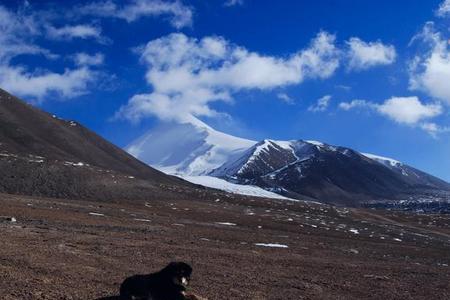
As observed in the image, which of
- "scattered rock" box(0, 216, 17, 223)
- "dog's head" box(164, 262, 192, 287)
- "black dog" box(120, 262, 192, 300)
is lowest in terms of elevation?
"scattered rock" box(0, 216, 17, 223)

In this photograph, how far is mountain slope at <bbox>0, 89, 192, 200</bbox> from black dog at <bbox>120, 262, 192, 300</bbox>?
67.6 meters

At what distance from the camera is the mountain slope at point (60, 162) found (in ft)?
272

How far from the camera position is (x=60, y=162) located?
96.4m

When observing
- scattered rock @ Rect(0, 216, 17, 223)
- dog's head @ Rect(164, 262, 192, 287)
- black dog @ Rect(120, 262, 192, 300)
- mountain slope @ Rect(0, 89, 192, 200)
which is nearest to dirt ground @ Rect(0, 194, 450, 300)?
scattered rock @ Rect(0, 216, 17, 223)

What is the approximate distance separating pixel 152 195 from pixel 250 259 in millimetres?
65117

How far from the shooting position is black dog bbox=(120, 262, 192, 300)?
1476 cm

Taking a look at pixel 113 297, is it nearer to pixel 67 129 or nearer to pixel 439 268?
pixel 439 268

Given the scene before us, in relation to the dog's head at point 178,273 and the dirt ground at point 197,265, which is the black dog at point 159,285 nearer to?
the dog's head at point 178,273

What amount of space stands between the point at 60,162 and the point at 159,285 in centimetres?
8598

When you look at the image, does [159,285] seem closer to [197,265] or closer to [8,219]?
[197,265]

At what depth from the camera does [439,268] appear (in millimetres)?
36656

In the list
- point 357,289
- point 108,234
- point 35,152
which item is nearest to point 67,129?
point 35,152

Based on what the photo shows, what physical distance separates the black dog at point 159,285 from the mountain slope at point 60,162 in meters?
67.6

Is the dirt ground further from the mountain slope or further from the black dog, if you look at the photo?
the mountain slope
